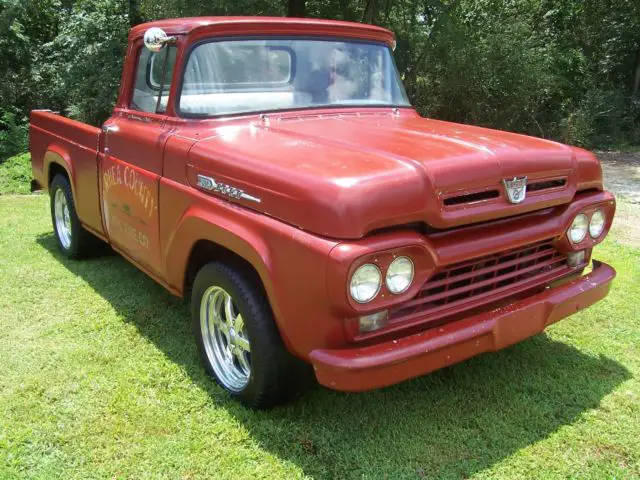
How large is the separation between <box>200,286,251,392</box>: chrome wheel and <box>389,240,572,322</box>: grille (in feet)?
2.93

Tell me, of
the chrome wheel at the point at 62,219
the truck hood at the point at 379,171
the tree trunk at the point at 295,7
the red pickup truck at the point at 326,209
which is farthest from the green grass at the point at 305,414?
the tree trunk at the point at 295,7

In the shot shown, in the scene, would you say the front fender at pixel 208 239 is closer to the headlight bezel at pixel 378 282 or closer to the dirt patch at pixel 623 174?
the headlight bezel at pixel 378 282

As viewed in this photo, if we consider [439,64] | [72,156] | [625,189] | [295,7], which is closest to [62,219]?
[72,156]

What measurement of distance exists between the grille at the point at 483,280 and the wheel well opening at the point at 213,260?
2.35 ft

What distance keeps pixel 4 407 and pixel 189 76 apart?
6.62 feet

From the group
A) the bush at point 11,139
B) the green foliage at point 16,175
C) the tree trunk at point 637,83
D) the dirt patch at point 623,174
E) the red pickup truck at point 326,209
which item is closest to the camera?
the red pickup truck at point 326,209

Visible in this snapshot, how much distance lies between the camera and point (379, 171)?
239cm

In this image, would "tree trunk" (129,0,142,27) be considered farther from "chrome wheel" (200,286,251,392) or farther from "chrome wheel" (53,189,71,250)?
"chrome wheel" (200,286,251,392)

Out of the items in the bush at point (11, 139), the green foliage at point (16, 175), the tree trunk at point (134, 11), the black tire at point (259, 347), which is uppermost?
the tree trunk at point (134, 11)

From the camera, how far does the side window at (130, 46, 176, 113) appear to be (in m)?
3.56

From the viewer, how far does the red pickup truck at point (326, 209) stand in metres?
2.32

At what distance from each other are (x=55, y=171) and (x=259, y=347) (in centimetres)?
357

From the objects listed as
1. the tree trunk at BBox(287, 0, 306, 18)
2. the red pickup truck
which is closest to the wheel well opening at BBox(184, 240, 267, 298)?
the red pickup truck

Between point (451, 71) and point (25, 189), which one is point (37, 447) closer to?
point (25, 189)
